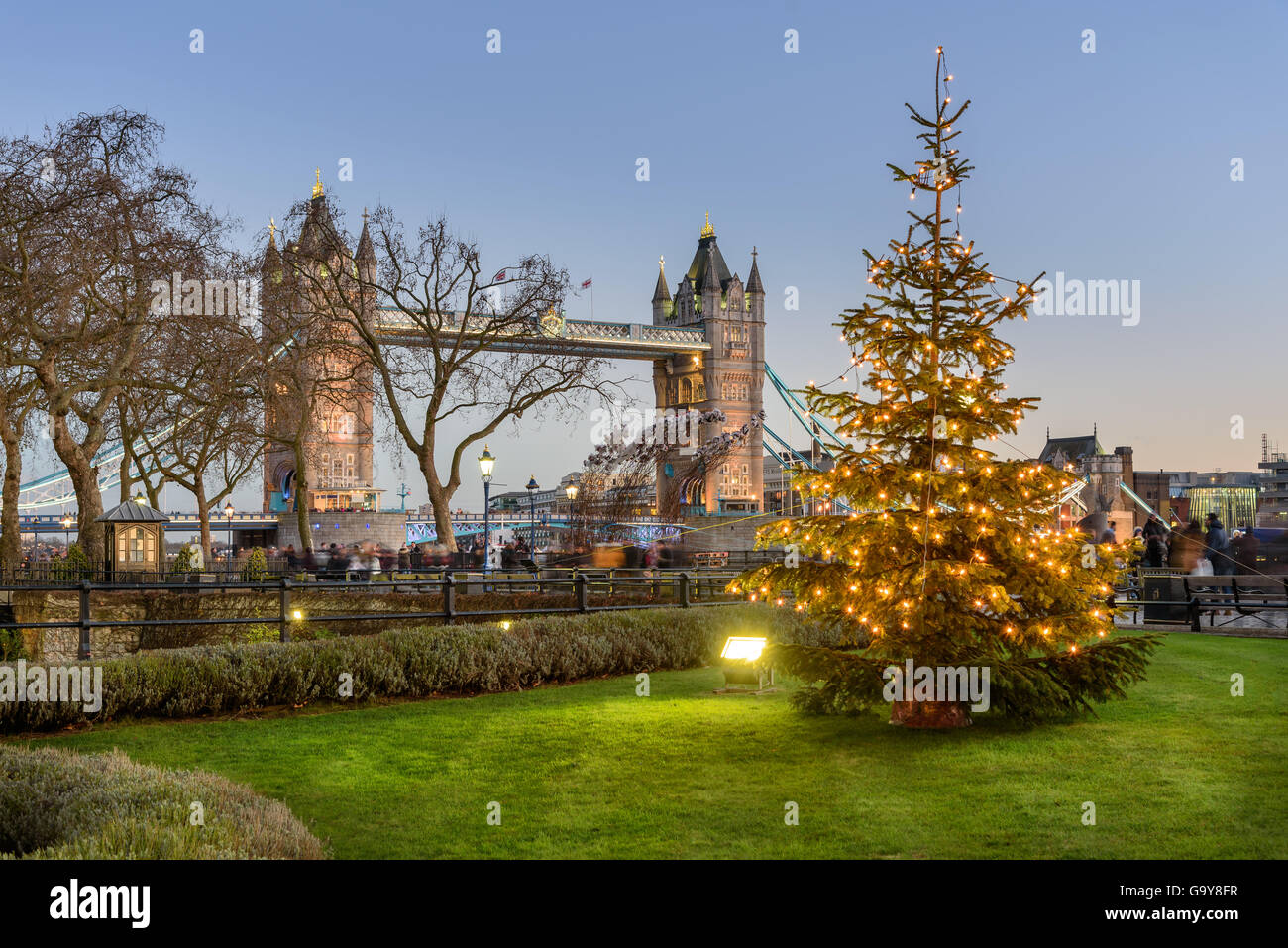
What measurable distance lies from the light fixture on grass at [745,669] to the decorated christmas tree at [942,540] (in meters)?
2.25

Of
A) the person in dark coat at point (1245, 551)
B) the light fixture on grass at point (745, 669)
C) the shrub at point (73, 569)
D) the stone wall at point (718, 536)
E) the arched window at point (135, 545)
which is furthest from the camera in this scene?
the stone wall at point (718, 536)

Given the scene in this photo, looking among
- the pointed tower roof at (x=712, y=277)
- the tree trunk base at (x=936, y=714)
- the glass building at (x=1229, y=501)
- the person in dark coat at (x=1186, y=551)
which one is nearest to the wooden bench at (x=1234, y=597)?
the person in dark coat at (x=1186, y=551)

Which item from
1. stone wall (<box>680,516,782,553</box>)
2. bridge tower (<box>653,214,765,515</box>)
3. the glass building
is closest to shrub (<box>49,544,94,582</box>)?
stone wall (<box>680,516,782,553</box>)

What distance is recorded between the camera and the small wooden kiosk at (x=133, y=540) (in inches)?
1113

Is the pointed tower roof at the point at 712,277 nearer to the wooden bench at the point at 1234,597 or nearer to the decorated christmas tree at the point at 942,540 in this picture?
the wooden bench at the point at 1234,597

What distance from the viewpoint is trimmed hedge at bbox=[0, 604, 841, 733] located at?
11.3 m

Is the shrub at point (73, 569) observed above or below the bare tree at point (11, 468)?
below

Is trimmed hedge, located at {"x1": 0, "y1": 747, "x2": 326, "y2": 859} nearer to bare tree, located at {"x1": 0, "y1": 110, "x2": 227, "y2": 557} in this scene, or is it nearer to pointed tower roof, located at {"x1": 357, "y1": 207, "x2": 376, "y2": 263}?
bare tree, located at {"x1": 0, "y1": 110, "x2": 227, "y2": 557}

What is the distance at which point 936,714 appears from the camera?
9766mm

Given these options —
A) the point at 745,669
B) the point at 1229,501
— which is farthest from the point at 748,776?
the point at 1229,501

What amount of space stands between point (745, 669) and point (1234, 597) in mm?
12885

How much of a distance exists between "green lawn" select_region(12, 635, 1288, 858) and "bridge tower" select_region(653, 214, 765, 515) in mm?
105029

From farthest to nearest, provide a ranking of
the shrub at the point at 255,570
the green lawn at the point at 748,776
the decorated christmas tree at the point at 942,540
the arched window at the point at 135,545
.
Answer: the arched window at the point at 135,545, the shrub at the point at 255,570, the decorated christmas tree at the point at 942,540, the green lawn at the point at 748,776
